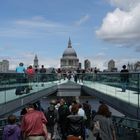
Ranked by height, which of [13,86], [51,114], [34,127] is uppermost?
[13,86]

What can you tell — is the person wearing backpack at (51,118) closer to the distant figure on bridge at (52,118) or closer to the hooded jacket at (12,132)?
the distant figure on bridge at (52,118)

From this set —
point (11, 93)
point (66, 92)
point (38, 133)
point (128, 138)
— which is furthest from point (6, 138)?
point (66, 92)

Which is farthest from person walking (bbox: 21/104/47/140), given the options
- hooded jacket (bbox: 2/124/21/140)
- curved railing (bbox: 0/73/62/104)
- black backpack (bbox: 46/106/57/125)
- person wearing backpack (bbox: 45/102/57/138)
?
curved railing (bbox: 0/73/62/104)

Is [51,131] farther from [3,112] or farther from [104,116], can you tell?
[104,116]

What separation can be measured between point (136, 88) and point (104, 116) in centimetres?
530

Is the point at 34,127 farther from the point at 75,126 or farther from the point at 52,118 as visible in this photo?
the point at 52,118

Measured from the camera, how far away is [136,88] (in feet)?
52.2

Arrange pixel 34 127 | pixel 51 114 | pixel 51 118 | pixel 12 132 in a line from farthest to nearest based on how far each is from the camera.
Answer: pixel 51 114, pixel 51 118, pixel 12 132, pixel 34 127

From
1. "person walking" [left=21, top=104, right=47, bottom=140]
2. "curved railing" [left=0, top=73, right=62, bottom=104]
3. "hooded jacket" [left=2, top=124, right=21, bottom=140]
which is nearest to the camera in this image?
"person walking" [left=21, top=104, right=47, bottom=140]

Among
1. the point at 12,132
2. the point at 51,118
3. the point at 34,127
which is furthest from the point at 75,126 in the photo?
the point at 51,118

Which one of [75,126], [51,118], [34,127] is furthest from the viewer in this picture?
[51,118]

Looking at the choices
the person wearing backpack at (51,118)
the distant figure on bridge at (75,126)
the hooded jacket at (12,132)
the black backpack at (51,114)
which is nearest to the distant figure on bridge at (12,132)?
A: the hooded jacket at (12,132)

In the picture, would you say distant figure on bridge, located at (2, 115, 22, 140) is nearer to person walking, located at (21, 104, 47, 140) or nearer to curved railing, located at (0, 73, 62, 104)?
person walking, located at (21, 104, 47, 140)

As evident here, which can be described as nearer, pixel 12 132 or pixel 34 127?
pixel 34 127
